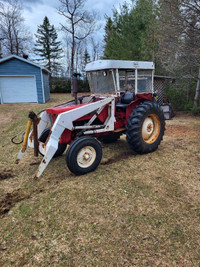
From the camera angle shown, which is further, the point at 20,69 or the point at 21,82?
the point at 21,82

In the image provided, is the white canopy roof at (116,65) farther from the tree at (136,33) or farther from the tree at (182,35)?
the tree at (136,33)

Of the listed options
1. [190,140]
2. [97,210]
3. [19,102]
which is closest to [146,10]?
[190,140]

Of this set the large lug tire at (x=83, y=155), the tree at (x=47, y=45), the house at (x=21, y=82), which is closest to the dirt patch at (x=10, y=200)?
the large lug tire at (x=83, y=155)

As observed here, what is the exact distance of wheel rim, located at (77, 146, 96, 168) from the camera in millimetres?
3500

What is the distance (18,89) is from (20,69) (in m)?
1.44

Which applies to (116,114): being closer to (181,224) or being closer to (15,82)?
(181,224)

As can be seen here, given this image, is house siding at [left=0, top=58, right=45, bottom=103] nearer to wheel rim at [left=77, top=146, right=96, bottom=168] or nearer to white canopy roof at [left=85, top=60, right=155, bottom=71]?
white canopy roof at [left=85, top=60, right=155, bottom=71]

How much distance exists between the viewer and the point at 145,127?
4586 millimetres

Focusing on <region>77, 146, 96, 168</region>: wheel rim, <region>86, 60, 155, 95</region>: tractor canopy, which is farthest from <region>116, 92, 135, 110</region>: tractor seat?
<region>77, 146, 96, 168</region>: wheel rim

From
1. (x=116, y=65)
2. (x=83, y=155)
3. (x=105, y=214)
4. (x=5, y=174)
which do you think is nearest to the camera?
(x=105, y=214)

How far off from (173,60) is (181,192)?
25.6 feet

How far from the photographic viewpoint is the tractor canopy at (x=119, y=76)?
4126mm

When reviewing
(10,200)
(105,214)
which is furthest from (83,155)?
(10,200)

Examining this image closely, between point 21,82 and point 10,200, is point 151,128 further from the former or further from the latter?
point 21,82
